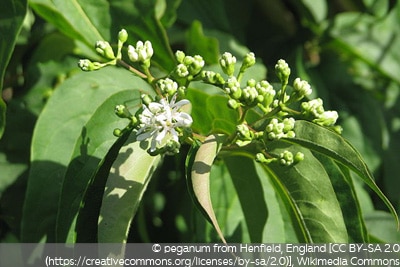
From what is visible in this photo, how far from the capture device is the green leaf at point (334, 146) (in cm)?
132

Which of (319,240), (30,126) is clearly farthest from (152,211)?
(319,240)

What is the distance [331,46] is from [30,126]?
3.79 ft

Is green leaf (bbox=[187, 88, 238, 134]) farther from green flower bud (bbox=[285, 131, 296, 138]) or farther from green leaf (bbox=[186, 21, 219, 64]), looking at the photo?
green leaf (bbox=[186, 21, 219, 64])

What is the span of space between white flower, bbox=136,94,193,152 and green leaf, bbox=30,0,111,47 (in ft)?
1.56

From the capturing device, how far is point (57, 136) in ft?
5.64

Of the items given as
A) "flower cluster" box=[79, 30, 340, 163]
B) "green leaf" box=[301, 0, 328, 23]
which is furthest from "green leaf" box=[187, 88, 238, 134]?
"green leaf" box=[301, 0, 328, 23]

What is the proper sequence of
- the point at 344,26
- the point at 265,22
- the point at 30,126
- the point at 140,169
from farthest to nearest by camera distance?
1. the point at 265,22
2. the point at 344,26
3. the point at 30,126
4. the point at 140,169

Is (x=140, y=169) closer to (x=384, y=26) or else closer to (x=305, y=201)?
(x=305, y=201)

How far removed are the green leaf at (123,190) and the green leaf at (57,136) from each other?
0.25 meters

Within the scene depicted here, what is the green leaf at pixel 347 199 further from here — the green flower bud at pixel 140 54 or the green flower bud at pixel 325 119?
the green flower bud at pixel 140 54

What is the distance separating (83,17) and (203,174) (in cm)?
65

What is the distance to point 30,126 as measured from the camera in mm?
2084

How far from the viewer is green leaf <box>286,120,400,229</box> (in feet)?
4.32

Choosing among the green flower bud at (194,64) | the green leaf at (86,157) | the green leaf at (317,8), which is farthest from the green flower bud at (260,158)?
the green leaf at (317,8)
